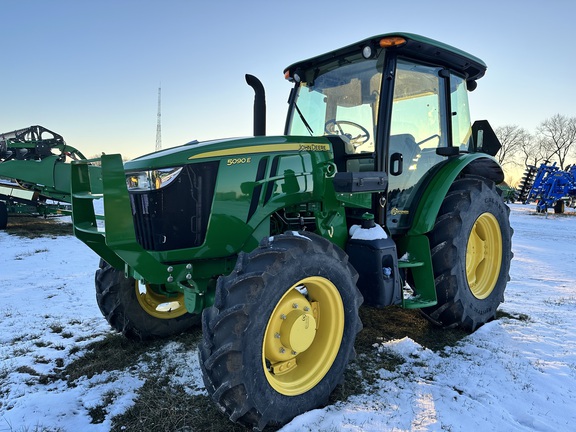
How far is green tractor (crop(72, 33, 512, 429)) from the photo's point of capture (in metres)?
2.34

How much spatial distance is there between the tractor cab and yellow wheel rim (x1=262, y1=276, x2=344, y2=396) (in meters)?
1.05

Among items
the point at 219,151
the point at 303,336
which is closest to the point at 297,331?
the point at 303,336

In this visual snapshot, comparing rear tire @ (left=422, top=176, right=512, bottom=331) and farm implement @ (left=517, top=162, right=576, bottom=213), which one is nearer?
rear tire @ (left=422, top=176, right=512, bottom=331)

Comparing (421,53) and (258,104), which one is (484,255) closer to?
(421,53)

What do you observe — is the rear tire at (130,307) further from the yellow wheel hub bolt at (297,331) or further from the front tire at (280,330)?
the yellow wheel hub bolt at (297,331)

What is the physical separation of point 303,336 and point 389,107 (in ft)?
6.33

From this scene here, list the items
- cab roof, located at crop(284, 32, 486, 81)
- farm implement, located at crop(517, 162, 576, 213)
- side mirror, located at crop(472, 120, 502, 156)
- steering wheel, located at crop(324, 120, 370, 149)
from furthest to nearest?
farm implement, located at crop(517, 162, 576, 213) < side mirror, located at crop(472, 120, 502, 156) < steering wheel, located at crop(324, 120, 370, 149) < cab roof, located at crop(284, 32, 486, 81)


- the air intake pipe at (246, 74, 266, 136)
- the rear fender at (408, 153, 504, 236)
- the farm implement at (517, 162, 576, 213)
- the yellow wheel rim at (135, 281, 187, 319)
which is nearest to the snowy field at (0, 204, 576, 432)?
the yellow wheel rim at (135, 281, 187, 319)

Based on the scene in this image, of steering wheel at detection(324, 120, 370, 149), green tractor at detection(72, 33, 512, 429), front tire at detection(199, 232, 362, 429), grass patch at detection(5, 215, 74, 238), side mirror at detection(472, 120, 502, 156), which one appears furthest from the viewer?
grass patch at detection(5, 215, 74, 238)

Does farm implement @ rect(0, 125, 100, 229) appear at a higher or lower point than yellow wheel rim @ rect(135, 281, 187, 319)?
higher

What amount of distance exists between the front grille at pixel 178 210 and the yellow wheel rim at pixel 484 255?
A: 110 inches

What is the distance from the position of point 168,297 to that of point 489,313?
3005mm

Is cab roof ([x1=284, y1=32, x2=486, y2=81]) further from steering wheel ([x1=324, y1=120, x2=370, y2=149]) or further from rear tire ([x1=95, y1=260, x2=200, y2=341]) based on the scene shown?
rear tire ([x1=95, y1=260, x2=200, y2=341])

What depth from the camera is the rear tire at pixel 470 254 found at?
358cm
